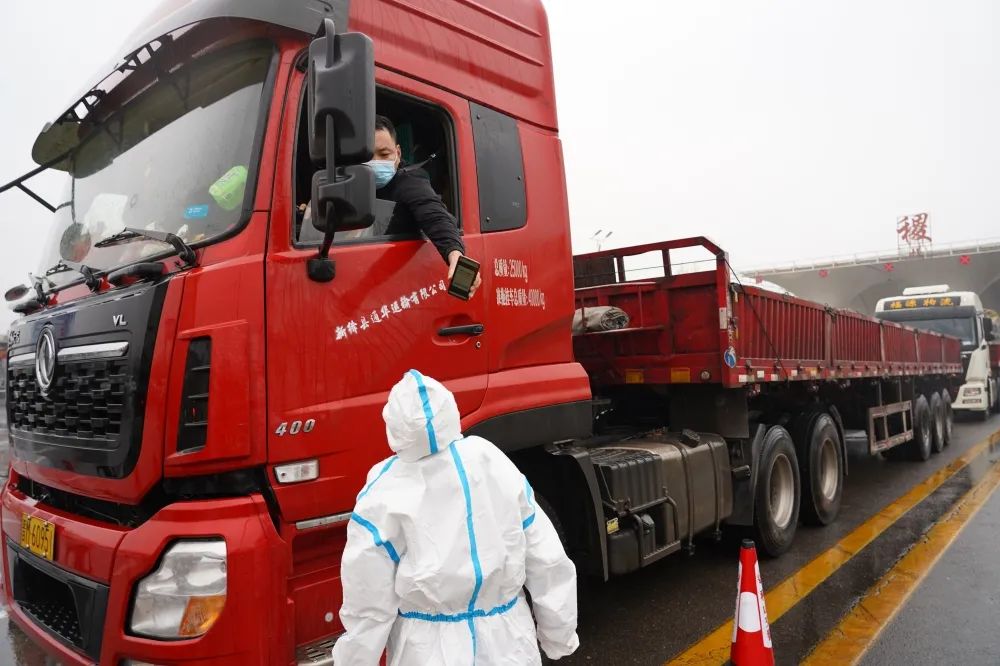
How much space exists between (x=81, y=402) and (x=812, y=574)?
4254 millimetres

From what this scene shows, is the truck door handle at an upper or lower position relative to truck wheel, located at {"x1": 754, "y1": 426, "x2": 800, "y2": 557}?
upper

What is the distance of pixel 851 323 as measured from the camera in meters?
6.46

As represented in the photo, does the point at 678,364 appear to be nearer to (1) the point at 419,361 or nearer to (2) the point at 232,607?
(1) the point at 419,361

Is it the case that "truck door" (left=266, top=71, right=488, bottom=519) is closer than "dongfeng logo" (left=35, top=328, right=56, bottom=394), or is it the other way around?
"truck door" (left=266, top=71, right=488, bottom=519)

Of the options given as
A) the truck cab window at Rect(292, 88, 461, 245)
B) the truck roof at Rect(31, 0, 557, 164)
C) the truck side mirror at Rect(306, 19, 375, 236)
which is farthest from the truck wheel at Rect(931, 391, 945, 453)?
the truck side mirror at Rect(306, 19, 375, 236)

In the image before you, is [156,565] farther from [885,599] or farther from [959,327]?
[959,327]

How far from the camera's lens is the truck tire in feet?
17.3

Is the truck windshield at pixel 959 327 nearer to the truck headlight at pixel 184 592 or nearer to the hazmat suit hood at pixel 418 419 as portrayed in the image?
the hazmat suit hood at pixel 418 419

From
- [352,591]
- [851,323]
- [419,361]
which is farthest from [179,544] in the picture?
[851,323]

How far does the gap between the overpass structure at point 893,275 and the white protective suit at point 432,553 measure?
4358cm

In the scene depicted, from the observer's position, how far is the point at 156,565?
1.89 m

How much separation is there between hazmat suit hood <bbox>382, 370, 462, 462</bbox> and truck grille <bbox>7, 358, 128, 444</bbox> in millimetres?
949

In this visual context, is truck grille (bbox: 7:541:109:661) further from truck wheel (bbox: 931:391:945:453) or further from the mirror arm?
truck wheel (bbox: 931:391:945:453)

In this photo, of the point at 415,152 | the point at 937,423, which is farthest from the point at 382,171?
the point at 937,423
